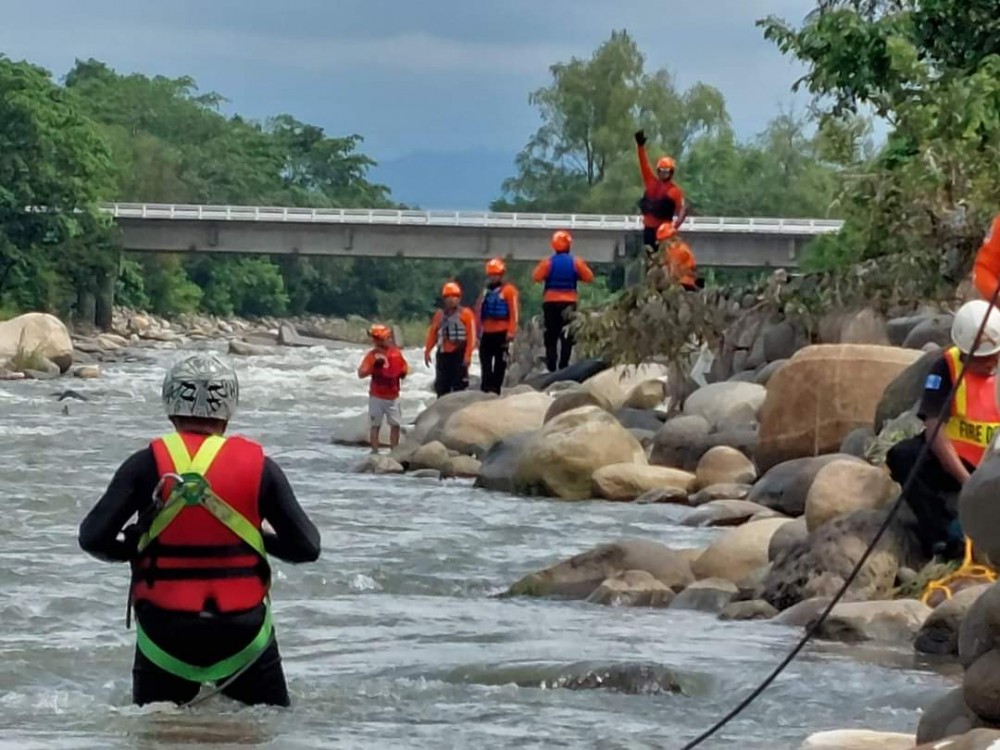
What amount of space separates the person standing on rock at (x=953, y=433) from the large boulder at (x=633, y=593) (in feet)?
4.24

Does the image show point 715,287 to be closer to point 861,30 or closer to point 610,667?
point 861,30

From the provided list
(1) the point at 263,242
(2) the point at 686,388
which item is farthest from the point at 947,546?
(1) the point at 263,242

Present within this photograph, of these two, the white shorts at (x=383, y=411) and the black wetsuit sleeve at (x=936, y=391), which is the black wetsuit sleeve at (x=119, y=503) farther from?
the white shorts at (x=383, y=411)

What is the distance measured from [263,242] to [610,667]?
61.5 metres

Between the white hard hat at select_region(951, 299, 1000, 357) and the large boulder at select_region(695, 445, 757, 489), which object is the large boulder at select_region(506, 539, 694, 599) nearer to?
the white hard hat at select_region(951, 299, 1000, 357)

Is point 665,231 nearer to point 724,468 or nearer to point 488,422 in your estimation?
point 488,422

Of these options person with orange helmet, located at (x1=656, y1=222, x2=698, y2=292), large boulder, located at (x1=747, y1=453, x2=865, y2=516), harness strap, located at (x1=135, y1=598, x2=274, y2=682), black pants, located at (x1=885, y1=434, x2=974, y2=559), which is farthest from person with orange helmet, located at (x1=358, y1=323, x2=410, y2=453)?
harness strap, located at (x1=135, y1=598, x2=274, y2=682)

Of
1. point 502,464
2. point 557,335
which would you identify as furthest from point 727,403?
point 557,335

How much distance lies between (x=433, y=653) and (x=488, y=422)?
11.2 meters

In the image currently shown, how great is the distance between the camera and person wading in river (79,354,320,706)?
662 centimetres

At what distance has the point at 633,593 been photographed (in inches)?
452

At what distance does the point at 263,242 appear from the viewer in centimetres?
6988

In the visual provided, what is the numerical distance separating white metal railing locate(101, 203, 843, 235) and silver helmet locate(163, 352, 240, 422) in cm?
5632

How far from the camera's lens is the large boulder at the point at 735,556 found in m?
12.1
